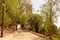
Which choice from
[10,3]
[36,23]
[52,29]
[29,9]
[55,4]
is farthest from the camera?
[29,9]

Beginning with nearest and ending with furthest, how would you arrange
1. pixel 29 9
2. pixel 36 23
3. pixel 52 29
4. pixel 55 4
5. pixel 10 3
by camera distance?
pixel 55 4, pixel 52 29, pixel 10 3, pixel 36 23, pixel 29 9

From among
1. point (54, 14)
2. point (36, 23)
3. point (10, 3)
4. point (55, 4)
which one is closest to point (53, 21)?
point (54, 14)

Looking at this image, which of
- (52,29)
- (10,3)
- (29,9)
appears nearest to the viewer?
(52,29)

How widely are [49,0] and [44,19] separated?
2.36 m

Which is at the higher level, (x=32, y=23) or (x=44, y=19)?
(x=44, y=19)

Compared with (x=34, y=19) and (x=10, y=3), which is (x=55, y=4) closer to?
(x=10, y=3)

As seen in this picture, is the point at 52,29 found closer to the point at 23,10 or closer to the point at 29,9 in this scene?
the point at 23,10

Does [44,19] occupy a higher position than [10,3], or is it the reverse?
[10,3]

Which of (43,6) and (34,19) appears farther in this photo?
(34,19)

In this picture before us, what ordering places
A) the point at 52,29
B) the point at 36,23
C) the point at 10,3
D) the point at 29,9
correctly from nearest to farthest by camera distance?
1. the point at 52,29
2. the point at 10,3
3. the point at 36,23
4. the point at 29,9

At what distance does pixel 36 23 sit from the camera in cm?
3828

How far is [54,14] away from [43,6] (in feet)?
4.82

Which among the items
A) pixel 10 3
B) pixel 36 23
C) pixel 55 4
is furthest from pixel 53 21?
pixel 36 23

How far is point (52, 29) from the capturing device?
1748 cm
